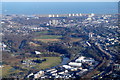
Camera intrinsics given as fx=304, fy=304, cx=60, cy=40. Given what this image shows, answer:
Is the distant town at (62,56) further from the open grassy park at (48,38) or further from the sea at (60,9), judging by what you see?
the sea at (60,9)

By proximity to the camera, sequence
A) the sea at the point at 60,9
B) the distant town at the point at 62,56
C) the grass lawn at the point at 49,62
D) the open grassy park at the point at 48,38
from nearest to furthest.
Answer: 1. the distant town at the point at 62,56
2. the grass lawn at the point at 49,62
3. the open grassy park at the point at 48,38
4. the sea at the point at 60,9

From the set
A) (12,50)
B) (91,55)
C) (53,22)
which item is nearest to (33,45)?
(12,50)

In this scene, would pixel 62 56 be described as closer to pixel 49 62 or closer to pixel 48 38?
pixel 49 62

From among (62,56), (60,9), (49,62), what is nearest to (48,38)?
(62,56)

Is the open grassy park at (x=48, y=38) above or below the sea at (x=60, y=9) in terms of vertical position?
below

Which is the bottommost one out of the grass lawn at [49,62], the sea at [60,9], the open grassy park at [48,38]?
the grass lawn at [49,62]

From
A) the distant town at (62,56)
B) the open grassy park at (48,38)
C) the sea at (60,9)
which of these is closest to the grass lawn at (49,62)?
the distant town at (62,56)

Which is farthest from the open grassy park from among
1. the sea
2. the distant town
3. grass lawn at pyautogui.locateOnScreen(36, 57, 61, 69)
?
the sea

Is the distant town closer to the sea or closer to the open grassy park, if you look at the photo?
the open grassy park

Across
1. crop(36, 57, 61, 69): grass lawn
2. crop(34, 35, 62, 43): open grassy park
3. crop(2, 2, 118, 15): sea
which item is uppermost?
crop(2, 2, 118, 15): sea

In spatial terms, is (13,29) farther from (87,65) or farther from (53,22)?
(87,65)

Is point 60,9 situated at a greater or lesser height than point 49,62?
greater
